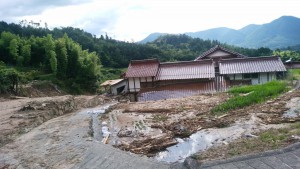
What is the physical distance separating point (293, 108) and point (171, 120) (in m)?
4.92

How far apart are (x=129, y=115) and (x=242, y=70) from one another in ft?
39.0

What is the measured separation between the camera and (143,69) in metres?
24.5

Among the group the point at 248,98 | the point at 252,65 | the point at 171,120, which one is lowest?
the point at 171,120

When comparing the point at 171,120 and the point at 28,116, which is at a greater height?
the point at 171,120

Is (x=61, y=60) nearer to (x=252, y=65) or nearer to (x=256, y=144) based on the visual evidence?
(x=252, y=65)

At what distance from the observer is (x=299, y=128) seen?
8289 mm

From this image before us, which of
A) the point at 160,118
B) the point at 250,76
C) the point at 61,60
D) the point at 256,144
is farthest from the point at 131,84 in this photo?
the point at 256,144

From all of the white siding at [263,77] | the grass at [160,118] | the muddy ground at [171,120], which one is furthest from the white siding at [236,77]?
the grass at [160,118]

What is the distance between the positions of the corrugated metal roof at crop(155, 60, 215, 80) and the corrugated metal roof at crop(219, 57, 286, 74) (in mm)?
1131

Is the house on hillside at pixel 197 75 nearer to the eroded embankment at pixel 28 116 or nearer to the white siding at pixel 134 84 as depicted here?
the white siding at pixel 134 84

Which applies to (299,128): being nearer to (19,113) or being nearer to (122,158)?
(122,158)

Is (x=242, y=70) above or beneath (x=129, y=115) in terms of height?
above

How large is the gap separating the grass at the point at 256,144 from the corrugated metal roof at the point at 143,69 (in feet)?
51.9

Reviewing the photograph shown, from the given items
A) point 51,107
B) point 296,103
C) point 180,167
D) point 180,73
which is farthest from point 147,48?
point 180,167
